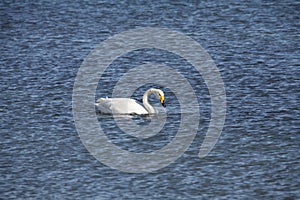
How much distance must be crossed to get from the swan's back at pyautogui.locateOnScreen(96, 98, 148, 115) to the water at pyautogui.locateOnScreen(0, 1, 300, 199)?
0.99 ft

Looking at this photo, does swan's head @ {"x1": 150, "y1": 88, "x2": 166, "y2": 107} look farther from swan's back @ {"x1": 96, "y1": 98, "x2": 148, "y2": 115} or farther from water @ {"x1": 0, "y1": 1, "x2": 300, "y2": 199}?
swan's back @ {"x1": 96, "y1": 98, "x2": 148, "y2": 115}

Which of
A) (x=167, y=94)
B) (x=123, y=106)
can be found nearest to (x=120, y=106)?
(x=123, y=106)

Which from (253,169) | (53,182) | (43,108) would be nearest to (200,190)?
(253,169)

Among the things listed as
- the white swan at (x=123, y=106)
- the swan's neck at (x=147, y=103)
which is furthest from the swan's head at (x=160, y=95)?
the swan's neck at (x=147, y=103)

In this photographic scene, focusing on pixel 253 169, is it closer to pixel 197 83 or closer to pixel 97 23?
pixel 197 83

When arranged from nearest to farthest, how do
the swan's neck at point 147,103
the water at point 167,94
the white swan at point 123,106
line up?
the water at point 167,94
the white swan at point 123,106
the swan's neck at point 147,103

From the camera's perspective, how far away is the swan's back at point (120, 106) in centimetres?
2072

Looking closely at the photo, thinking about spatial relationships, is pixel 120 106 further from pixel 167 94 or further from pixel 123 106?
pixel 167 94

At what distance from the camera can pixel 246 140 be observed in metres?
18.7

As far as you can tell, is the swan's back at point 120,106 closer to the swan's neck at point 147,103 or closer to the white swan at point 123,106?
the white swan at point 123,106

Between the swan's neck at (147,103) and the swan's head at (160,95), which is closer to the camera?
the swan's head at (160,95)

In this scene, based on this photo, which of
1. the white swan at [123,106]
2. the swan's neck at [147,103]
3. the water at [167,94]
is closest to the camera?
the water at [167,94]

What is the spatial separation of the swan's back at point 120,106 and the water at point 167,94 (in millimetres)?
302

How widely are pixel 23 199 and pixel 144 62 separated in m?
8.92
